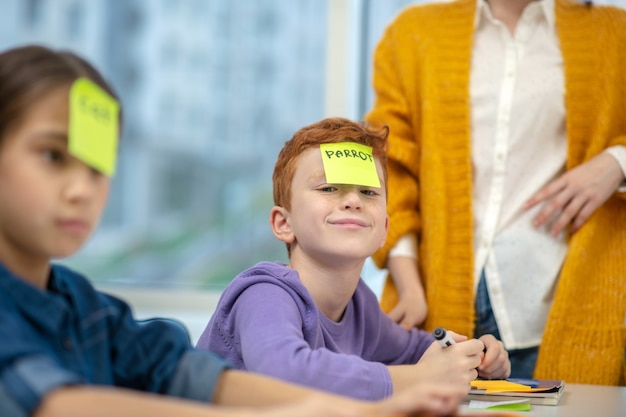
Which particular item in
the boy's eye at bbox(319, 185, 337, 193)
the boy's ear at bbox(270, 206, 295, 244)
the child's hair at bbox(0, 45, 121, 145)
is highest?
the child's hair at bbox(0, 45, 121, 145)

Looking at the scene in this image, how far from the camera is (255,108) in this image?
3.61m

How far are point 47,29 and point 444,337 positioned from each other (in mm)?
2920

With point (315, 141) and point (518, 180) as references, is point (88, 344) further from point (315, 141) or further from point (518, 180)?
point (518, 180)

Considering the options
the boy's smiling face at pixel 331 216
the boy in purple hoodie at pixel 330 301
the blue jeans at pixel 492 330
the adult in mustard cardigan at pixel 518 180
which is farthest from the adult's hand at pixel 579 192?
the boy's smiling face at pixel 331 216

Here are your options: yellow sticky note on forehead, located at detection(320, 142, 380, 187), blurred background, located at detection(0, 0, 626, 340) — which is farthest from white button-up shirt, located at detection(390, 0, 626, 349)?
blurred background, located at detection(0, 0, 626, 340)

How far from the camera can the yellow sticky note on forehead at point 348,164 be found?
1.34 m

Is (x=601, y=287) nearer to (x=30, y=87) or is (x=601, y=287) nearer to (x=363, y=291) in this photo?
(x=363, y=291)

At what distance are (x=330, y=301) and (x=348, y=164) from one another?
0.25m

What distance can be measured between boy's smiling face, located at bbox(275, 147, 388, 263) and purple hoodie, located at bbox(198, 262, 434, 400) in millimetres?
97

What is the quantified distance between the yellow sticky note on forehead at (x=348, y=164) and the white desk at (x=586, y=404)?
0.40m

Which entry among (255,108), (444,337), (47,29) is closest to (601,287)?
(444,337)

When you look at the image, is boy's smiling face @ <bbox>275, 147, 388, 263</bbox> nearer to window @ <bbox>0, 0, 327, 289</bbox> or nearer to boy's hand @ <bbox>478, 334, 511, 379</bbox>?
boy's hand @ <bbox>478, 334, 511, 379</bbox>

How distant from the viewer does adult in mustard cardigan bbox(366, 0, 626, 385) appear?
1712mm

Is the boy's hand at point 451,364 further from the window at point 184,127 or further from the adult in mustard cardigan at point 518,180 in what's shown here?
the window at point 184,127
